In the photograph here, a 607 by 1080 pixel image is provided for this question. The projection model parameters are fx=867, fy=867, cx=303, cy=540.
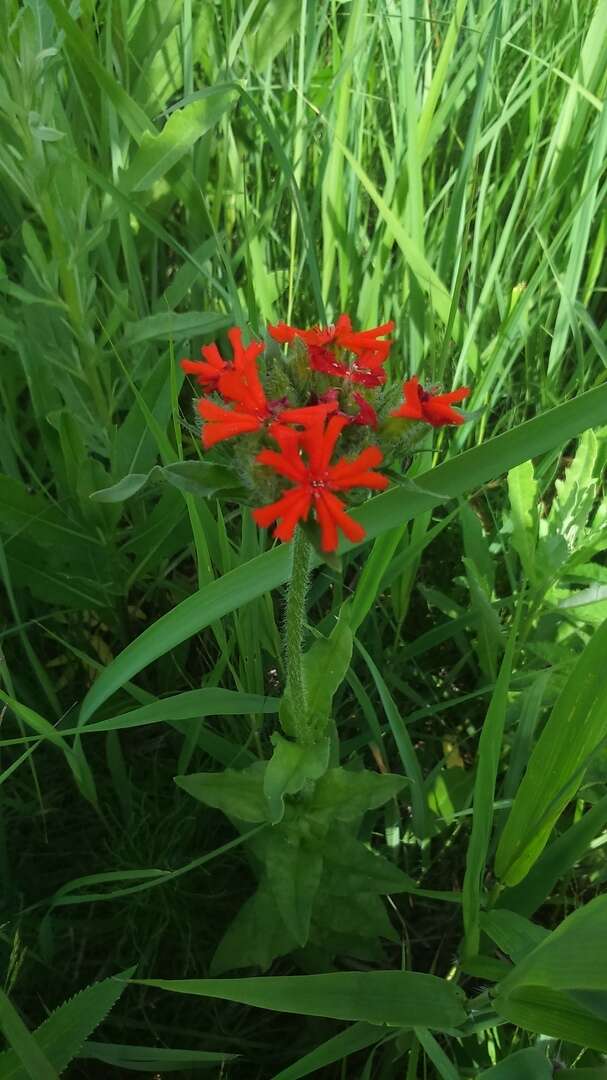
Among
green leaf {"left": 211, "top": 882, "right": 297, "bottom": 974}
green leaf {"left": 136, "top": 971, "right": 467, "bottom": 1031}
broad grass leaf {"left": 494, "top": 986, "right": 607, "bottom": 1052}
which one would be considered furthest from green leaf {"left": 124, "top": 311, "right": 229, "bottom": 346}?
broad grass leaf {"left": 494, "top": 986, "right": 607, "bottom": 1052}

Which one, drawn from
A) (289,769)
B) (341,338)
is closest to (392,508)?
(341,338)

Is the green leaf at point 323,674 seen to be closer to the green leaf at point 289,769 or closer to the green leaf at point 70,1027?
the green leaf at point 289,769

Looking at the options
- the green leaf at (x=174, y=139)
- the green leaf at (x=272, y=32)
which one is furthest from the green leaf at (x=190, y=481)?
the green leaf at (x=272, y=32)

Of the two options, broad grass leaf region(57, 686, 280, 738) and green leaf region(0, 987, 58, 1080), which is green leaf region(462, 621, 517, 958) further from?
green leaf region(0, 987, 58, 1080)

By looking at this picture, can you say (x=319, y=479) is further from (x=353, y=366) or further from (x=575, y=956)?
(x=575, y=956)

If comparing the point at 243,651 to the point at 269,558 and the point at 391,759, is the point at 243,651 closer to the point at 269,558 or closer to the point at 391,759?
the point at 269,558
